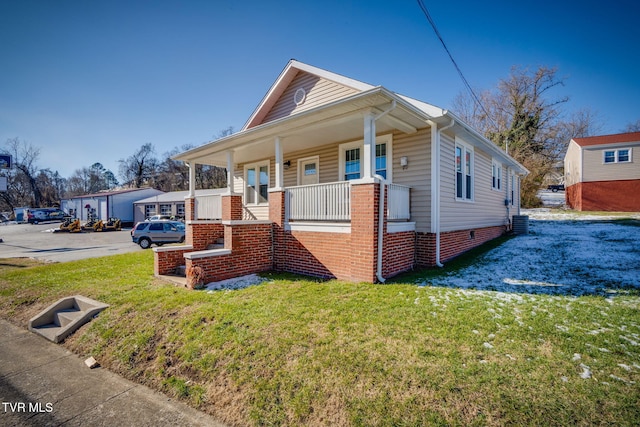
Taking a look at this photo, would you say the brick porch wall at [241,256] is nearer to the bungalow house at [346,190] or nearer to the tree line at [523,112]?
the bungalow house at [346,190]

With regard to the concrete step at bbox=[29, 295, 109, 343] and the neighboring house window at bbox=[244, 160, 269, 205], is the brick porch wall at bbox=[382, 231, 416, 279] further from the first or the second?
the neighboring house window at bbox=[244, 160, 269, 205]

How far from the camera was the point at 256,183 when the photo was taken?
11.3 m

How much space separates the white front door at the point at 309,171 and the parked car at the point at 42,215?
48.9 metres

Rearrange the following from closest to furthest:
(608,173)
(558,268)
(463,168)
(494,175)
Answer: (558,268) → (463,168) → (494,175) → (608,173)

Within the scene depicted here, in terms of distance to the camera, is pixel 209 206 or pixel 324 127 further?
pixel 209 206

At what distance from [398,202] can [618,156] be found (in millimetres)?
25426

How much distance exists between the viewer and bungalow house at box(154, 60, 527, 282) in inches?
232

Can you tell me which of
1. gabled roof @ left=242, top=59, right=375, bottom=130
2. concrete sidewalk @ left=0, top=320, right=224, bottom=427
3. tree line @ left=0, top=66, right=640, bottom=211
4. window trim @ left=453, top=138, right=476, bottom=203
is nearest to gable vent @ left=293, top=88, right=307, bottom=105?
gabled roof @ left=242, top=59, right=375, bottom=130

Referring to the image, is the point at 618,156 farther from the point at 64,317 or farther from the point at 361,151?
the point at 64,317

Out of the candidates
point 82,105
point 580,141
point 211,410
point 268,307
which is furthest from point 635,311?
point 580,141

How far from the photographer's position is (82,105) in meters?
12.0

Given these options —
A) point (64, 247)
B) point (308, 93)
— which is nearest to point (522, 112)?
point (308, 93)

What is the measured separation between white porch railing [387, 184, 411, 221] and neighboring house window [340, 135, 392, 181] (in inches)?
33.7

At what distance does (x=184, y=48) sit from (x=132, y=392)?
9149 mm
